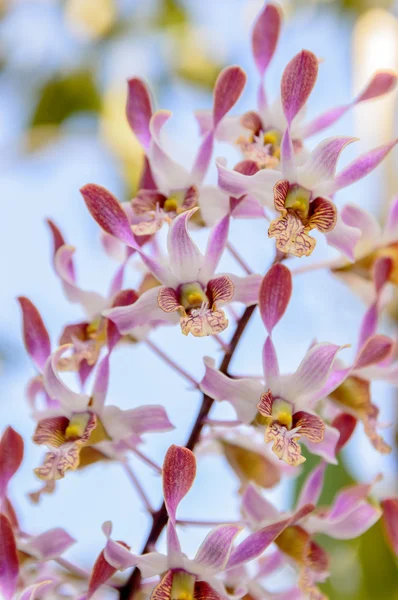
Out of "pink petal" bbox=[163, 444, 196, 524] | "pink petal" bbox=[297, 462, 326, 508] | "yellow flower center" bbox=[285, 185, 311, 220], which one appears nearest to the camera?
"pink petal" bbox=[163, 444, 196, 524]

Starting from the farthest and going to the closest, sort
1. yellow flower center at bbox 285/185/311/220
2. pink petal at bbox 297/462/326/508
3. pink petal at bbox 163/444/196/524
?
pink petal at bbox 297/462/326/508, yellow flower center at bbox 285/185/311/220, pink petal at bbox 163/444/196/524

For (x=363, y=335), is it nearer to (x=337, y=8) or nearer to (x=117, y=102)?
(x=117, y=102)

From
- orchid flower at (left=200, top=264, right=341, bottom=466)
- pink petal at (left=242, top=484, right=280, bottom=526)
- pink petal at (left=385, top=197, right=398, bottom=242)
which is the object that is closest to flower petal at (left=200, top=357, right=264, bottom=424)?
orchid flower at (left=200, top=264, right=341, bottom=466)

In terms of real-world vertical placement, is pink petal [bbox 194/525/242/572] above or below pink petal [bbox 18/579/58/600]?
above

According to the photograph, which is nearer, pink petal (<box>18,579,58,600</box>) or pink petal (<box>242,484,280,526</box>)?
pink petal (<box>18,579,58,600</box>)

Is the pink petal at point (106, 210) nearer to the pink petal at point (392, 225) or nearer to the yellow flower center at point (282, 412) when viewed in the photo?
the yellow flower center at point (282, 412)

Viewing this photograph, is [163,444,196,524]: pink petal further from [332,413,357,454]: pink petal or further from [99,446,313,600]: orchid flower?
[332,413,357,454]: pink petal

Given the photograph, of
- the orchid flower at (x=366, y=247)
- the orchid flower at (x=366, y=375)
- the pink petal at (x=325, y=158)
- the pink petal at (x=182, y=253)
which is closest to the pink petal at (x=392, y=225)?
the orchid flower at (x=366, y=247)

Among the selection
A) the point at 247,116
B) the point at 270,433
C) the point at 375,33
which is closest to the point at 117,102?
the point at 375,33
